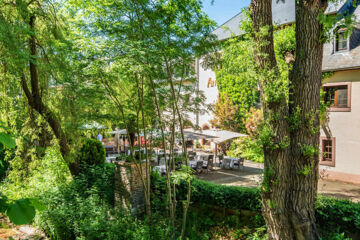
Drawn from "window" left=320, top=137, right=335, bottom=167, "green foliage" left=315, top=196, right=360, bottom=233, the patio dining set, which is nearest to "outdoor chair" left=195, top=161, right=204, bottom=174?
the patio dining set

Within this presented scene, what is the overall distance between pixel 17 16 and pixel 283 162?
7.30 meters

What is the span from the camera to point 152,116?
7.02 m

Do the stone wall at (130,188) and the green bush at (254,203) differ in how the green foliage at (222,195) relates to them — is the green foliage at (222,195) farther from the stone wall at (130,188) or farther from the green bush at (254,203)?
the stone wall at (130,188)

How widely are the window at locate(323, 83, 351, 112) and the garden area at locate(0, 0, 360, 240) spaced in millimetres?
7551

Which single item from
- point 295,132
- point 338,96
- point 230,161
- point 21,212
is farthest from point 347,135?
point 21,212

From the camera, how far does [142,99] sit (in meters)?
6.31

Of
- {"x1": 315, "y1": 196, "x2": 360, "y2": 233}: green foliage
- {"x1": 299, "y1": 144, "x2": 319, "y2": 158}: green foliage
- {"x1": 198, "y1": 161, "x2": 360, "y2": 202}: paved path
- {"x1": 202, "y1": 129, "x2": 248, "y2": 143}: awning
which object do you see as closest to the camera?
{"x1": 299, "y1": 144, "x2": 319, "y2": 158}: green foliage

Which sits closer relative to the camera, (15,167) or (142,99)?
(142,99)

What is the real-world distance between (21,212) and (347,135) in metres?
13.3

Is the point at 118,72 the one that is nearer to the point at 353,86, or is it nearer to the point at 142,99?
the point at 142,99

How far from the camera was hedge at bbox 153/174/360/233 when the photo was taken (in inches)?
214

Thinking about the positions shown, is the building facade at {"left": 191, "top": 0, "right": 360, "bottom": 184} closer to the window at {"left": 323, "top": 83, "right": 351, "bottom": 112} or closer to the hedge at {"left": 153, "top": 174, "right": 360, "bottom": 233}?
the window at {"left": 323, "top": 83, "right": 351, "bottom": 112}

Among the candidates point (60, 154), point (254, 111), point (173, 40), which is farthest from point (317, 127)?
point (254, 111)

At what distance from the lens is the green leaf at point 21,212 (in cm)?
182
